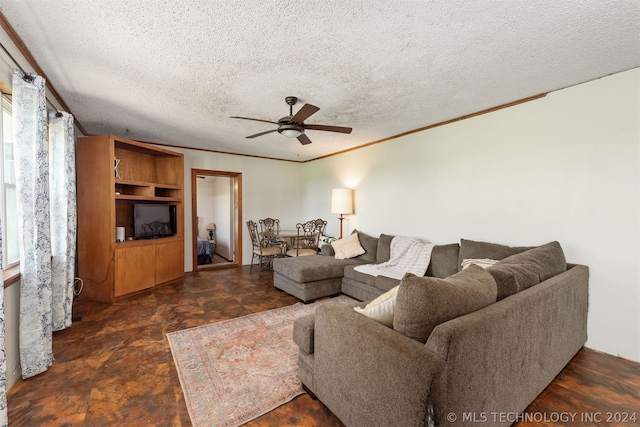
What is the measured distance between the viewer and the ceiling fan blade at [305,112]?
2.30 m

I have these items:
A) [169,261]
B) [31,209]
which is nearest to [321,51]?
[31,209]

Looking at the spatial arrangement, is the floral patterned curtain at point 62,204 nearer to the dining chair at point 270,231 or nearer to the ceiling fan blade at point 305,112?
the ceiling fan blade at point 305,112

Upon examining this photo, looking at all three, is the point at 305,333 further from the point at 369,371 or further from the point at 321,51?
the point at 321,51

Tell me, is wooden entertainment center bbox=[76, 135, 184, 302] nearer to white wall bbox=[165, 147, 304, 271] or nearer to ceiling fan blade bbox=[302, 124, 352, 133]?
white wall bbox=[165, 147, 304, 271]

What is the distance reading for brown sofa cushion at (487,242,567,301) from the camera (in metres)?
1.57

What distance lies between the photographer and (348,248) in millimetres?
4320

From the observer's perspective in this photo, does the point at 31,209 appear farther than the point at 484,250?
Result: No

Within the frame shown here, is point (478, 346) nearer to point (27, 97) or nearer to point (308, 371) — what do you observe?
point (308, 371)

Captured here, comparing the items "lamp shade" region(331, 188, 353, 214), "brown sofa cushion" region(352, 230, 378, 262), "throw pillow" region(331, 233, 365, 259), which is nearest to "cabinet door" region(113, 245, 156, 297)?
"throw pillow" region(331, 233, 365, 259)

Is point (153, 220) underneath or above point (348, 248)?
above

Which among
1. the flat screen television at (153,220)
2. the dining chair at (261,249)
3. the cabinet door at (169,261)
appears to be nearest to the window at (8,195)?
the flat screen television at (153,220)

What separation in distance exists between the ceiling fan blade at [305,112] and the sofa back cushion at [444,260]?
2.35m

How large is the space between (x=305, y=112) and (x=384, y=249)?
250 centimetres

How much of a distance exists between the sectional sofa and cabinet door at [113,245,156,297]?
10.3 feet
